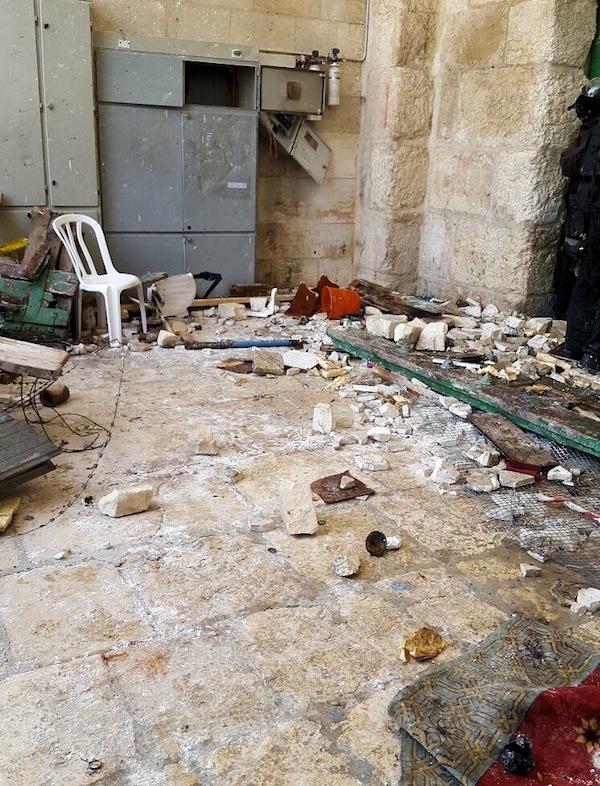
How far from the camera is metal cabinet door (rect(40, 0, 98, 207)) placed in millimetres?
5477

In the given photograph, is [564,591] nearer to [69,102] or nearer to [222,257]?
[222,257]

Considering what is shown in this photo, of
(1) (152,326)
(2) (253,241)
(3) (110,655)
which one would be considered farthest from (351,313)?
(3) (110,655)

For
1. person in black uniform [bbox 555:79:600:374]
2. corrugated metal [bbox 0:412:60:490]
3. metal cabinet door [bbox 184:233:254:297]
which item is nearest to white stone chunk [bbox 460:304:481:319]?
person in black uniform [bbox 555:79:600:374]

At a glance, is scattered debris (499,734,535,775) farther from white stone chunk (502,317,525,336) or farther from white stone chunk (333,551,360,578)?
white stone chunk (502,317,525,336)

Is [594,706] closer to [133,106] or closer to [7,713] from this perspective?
[7,713]

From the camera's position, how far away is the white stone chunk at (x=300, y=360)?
520cm

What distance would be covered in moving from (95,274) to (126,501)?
308 cm

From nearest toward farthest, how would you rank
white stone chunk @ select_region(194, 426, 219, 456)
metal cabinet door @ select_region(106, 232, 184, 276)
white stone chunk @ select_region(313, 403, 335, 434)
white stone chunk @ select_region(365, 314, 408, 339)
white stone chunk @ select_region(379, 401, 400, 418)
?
white stone chunk @ select_region(194, 426, 219, 456) → white stone chunk @ select_region(313, 403, 335, 434) → white stone chunk @ select_region(379, 401, 400, 418) → white stone chunk @ select_region(365, 314, 408, 339) → metal cabinet door @ select_region(106, 232, 184, 276)

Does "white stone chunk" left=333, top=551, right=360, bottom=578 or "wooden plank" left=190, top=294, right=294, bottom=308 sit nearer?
"white stone chunk" left=333, top=551, right=360, bottom=578

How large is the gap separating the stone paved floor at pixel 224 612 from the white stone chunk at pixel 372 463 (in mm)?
63

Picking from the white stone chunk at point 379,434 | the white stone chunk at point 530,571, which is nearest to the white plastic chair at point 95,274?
the white stone chunk at point 379,434

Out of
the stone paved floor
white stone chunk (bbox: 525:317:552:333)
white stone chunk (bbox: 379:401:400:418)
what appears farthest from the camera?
white stone chunk (bbox: 525:317:552:333)

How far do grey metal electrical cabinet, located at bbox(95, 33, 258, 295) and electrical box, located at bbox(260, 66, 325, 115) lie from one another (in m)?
0.13

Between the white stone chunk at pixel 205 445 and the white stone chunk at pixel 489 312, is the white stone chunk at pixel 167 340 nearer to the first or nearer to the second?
the white stone chunk at pixel 205 445
